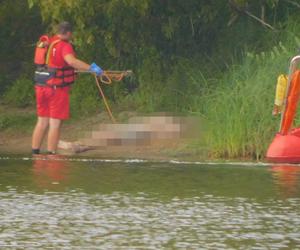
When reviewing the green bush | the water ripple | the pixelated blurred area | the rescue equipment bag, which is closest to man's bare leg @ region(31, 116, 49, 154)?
the pixelated blurred area

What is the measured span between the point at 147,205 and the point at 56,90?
491 cm

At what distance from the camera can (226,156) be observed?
15.5m

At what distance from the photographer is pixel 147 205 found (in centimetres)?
1120

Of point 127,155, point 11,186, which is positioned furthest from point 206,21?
point 11,186

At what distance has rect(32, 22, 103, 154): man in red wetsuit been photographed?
51.5 feet

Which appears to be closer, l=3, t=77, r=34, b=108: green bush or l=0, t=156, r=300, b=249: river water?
l=0, t=156, r=300, b=249: river water

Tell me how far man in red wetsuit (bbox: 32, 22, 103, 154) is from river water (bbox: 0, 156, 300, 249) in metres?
0.99

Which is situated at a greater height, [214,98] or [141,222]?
[214,98]

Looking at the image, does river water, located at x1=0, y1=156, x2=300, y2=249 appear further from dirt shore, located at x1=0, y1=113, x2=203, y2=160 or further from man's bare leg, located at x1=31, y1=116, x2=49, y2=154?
dirt shore, located at x1=0, y1=113, x2=203, y2=160

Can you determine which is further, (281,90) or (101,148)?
(101,148)

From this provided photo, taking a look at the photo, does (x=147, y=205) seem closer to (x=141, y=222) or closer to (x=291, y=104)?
(x=141, y=222)

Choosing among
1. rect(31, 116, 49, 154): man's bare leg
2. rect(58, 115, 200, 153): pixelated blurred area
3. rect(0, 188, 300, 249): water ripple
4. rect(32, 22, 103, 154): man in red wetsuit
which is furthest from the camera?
rect(58, 115, 200, 153): pixelated blurred area


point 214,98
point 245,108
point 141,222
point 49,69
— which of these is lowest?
point 141,222

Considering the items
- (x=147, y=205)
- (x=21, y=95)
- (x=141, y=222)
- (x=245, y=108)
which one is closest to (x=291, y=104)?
(x=245, y=108)
